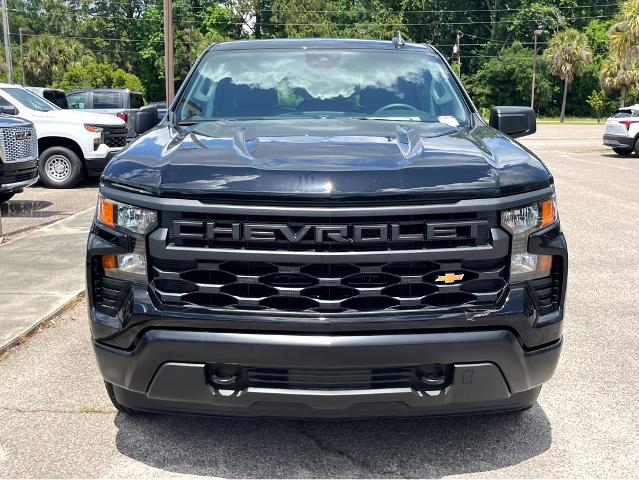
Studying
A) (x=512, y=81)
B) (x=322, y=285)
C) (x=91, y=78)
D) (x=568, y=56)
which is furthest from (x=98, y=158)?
(x=512, y=81)

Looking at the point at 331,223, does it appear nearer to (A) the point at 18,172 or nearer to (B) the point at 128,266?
(B) the point at 128,266

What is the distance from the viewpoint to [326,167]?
108 inches

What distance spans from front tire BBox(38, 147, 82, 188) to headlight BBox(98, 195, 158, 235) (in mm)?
10696

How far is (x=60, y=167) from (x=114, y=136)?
44.4 inches

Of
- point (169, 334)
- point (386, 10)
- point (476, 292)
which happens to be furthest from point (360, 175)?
point (386, 10)

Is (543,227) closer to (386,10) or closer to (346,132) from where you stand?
(346,132)

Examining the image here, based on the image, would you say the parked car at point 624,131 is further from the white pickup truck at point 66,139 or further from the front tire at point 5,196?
the front tire at point 5,196

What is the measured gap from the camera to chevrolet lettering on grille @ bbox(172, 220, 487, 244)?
2.66 m

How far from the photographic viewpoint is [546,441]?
3.34 meters

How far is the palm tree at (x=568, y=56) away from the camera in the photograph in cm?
6244

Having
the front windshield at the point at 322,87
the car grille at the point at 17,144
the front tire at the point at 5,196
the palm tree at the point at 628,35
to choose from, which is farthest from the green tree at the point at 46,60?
the front windshield at the point at 322,87

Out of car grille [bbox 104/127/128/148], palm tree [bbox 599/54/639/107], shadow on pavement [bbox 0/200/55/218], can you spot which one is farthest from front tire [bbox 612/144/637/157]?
palm tree [bbox 599/54/639/107]

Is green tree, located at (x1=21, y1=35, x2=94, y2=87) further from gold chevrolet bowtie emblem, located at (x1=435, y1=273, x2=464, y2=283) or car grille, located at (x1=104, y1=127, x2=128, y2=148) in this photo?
gold chevrolet bowtie emblem, located at (x1=435, y1=273, x2=464, y2=283)

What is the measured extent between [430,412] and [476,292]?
514mm
